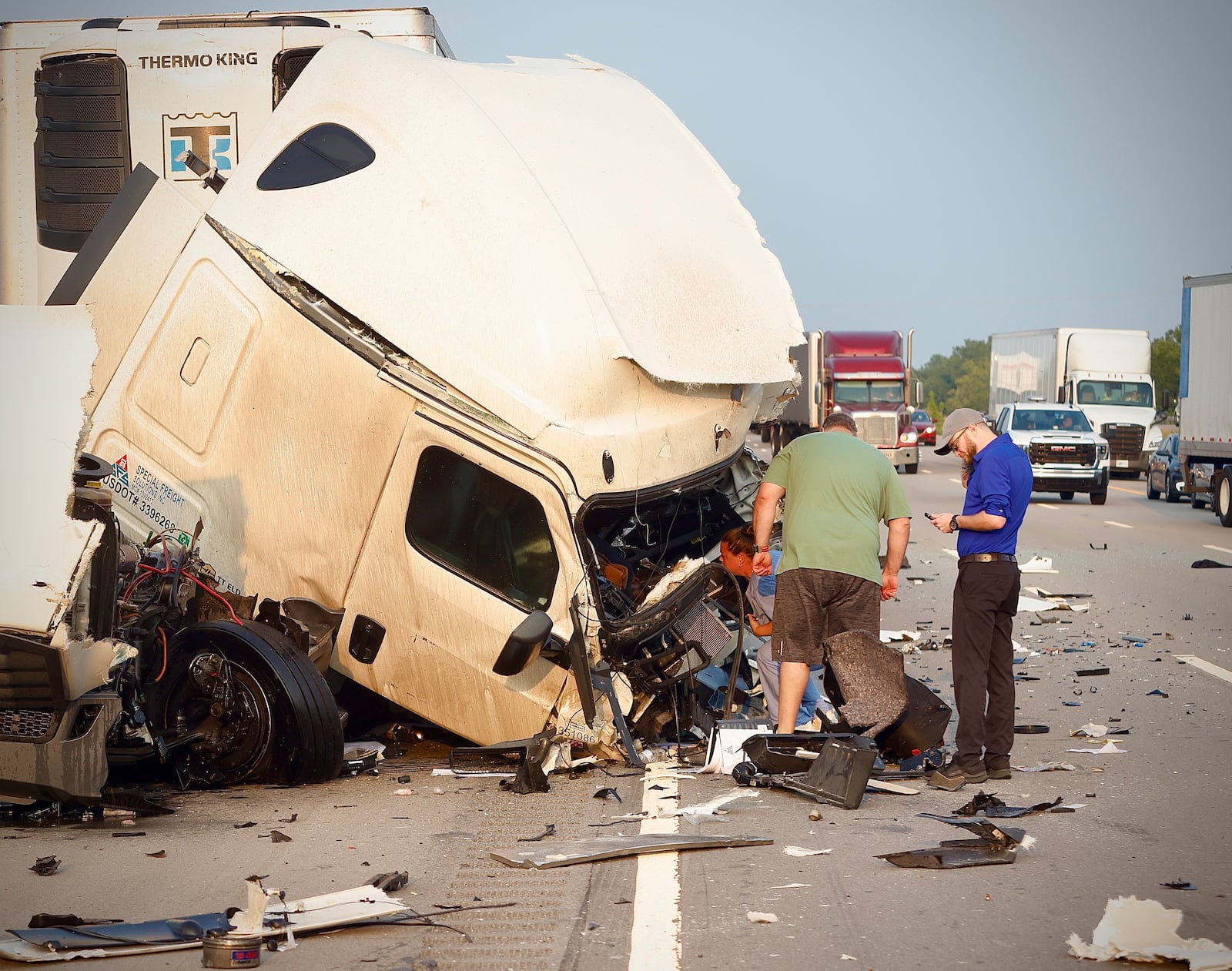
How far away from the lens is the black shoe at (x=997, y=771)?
23.5 ft

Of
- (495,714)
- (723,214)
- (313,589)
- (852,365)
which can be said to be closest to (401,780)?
(495,714)

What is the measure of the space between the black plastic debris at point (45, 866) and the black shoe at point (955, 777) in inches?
161

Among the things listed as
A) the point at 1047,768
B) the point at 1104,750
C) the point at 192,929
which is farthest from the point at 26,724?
the point at 1104,750

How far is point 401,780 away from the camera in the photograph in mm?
7184

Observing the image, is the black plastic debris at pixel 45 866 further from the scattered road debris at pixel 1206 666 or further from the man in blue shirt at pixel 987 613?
the scattered road debris at pixel 1206 666

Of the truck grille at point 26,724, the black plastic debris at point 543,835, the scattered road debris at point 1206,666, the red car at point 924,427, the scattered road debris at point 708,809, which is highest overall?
the red car at point 924,427

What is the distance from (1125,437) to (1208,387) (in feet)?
40.2

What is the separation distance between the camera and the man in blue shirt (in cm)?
717

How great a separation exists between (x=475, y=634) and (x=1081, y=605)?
8.65 meters

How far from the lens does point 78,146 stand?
9.11m

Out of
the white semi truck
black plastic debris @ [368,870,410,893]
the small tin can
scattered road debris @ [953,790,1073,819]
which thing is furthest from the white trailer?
the small tin can

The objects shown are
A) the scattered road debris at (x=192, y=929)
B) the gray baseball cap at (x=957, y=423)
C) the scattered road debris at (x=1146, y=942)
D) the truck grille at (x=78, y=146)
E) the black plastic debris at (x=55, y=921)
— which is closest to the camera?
the scattered road debris at (x=1146, y=942)

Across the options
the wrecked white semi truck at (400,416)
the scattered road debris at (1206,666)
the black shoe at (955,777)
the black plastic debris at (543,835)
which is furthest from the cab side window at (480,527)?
the scattered road debris at (1206,666)

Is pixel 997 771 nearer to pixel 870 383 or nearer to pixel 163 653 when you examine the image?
pixel 163 653
